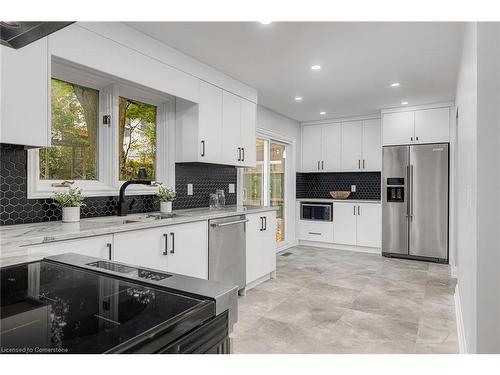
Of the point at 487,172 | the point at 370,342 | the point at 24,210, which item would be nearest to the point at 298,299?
the point at 370,342

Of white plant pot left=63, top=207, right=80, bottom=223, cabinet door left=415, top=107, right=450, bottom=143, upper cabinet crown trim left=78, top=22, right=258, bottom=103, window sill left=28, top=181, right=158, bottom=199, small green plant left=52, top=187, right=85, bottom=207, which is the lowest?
white plant pot left=63, top=207, right=80, bottom=223

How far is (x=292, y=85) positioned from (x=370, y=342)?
3008mm

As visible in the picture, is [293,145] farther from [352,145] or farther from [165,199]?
[165,199]

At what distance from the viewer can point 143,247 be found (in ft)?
7.72

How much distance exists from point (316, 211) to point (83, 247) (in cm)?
483

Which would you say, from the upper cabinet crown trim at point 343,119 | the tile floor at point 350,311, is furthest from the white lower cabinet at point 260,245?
the upper cabinet crown trim at point 343,119

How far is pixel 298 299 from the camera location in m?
3.39

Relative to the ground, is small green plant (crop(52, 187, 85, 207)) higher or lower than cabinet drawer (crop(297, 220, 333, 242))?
higher

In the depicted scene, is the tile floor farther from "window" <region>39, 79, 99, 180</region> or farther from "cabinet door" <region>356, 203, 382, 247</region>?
"window" <region>39, 79, 99, 180</region>

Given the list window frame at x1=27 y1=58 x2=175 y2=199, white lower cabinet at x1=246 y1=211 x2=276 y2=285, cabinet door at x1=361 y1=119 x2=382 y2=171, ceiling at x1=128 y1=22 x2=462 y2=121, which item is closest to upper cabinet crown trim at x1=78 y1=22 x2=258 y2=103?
ceiling at x1=128 y1=22 x2=462 y2=121

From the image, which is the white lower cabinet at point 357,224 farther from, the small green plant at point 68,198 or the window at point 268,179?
the small green plant at point 68,198

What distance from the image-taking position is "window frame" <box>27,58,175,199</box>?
7.68ft

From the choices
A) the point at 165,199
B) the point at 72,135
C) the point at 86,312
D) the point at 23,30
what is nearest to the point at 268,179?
the point at 165,199

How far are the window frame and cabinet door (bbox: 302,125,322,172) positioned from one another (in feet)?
11.9
